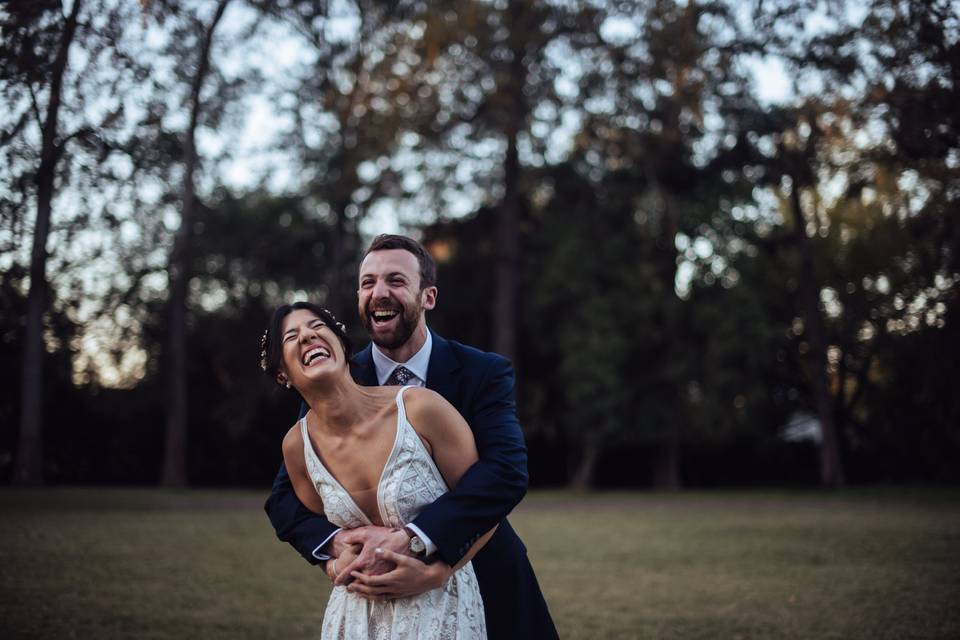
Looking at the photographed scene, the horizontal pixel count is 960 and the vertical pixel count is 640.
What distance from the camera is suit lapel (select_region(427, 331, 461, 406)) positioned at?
3.31 metres

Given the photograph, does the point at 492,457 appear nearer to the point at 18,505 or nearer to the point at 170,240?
the point at 18,505

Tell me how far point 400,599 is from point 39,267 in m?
5.80

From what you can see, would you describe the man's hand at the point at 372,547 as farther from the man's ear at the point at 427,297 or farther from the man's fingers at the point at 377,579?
the man's ear at the point at 427,297

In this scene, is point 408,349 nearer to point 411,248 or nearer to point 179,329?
point 411,248

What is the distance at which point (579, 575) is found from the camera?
10453 millimetres

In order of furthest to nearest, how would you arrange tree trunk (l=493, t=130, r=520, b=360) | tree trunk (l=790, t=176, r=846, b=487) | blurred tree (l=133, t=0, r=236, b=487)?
tree trunk (l=790, t=176, r=846, b=487) → tree trunk (l=493, t=130, r=520, b=360) → blurred tree (l=133, t=0, r=236, b=487)

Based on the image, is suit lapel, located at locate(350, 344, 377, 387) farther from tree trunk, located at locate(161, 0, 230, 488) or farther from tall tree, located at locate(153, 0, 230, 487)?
tree trunk, located at locate(161, 0, 230, 488)

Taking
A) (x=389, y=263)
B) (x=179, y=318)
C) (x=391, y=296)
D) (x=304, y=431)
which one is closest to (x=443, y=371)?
(x=391, y=296)

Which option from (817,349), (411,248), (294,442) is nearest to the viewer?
(294,442)

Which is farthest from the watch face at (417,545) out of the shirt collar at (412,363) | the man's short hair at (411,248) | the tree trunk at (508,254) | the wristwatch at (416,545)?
the tree trunk at (508,254)

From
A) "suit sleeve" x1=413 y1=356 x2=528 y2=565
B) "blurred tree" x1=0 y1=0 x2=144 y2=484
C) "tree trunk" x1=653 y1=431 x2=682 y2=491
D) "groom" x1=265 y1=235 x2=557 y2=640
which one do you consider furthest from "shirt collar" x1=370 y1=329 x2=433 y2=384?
"tree trunk" x1=653 y1=431 x2=682 y2=491

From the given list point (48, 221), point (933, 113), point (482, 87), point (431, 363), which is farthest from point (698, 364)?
point (431, 363)

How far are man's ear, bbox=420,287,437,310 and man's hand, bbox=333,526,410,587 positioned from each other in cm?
90

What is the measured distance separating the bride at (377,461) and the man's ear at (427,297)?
432mm
